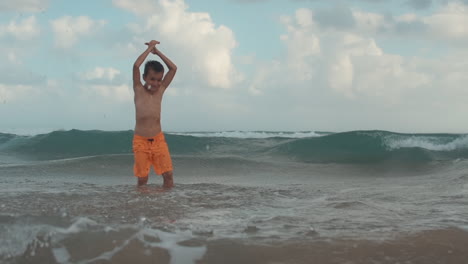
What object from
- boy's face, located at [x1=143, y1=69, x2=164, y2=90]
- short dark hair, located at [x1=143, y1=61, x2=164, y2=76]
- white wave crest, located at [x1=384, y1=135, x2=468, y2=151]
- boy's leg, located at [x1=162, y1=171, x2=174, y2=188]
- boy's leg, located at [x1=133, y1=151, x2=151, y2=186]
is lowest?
boy's leg, located at [x1=162, y1=171, x2=174, y2=188]

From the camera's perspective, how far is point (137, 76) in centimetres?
491

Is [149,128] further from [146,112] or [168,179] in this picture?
[168,179]

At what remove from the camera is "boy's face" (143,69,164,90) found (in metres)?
4.87

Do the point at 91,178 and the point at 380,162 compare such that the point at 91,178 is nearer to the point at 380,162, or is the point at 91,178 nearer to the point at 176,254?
the point at 176,254

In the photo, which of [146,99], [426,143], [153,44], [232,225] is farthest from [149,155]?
[426,143]

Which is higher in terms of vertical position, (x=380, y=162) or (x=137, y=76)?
(x=137, y=76)

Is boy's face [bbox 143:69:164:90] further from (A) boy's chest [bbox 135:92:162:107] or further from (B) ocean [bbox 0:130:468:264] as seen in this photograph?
(B) ocean [bbox 0:130:468:264]

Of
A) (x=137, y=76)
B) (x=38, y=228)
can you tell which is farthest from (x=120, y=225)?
(x=137, y=76)

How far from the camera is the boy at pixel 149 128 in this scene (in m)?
4.93

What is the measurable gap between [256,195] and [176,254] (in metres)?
2.21

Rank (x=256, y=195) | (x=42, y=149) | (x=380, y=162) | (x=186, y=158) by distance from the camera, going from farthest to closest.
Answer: (x=42, y=149)
(x=380, y=162)
(x=186, y=158)
(x=256, y=195)

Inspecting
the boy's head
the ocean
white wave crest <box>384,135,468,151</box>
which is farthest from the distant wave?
the boy's head

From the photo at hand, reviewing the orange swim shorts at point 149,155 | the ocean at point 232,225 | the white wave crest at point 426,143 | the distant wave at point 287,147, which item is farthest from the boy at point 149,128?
the white wave crest at point 426,143

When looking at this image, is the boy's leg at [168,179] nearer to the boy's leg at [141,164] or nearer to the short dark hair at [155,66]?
the boy's leg at [141,164]
